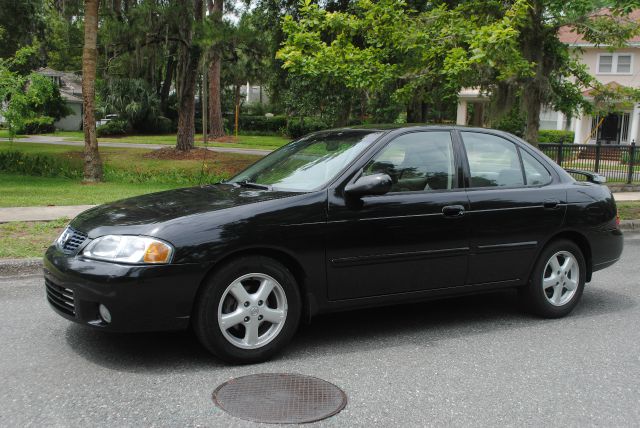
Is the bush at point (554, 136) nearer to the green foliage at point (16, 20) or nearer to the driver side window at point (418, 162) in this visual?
the green foliage at point (16, 20)

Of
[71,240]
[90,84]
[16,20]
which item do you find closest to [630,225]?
[71,240]

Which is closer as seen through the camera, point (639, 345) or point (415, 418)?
point (415, 418)

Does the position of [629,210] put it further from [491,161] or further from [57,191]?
[57,191]

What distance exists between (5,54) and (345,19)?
20.8 m

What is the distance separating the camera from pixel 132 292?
411cm

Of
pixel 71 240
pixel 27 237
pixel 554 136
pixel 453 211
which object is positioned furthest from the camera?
pixel 554 136

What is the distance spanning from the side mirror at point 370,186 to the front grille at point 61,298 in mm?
2024

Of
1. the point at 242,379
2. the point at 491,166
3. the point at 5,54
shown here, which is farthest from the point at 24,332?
the point at 5,54

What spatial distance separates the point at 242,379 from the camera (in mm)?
4234

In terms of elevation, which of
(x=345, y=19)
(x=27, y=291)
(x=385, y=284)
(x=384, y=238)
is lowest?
(x=27, y=291)

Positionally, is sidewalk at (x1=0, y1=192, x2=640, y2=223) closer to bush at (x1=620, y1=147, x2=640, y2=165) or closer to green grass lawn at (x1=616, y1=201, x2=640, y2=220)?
green grass lawn at (x1=616, y1=201, x2=640, y2=220)

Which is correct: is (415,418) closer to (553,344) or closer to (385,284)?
(385,284)

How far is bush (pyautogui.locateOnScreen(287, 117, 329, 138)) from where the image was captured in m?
40.7

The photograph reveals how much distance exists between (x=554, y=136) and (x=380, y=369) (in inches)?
1314
